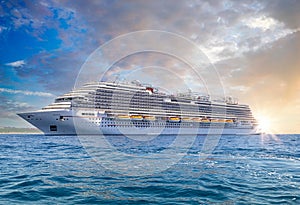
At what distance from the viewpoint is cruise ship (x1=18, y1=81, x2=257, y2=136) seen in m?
58.3

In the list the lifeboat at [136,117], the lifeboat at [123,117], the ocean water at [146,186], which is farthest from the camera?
the lifeboat at [136,117]

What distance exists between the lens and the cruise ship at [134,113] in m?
58.3

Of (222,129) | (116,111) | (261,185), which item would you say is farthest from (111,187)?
(222,129)

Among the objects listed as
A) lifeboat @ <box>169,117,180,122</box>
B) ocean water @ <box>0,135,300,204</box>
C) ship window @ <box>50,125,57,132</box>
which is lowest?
ocean water @ <box>0,135,300,204</box>

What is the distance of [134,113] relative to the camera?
71625mm

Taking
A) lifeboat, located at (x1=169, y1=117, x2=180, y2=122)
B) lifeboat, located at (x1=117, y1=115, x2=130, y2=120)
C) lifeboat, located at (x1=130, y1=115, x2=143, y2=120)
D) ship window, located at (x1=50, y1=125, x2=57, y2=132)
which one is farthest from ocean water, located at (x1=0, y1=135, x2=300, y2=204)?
lifeboat, located at (x1=169, y1=117, x2=180, y2=122)

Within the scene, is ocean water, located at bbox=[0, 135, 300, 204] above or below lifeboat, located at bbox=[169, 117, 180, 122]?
below

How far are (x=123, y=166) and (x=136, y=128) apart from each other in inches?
2199

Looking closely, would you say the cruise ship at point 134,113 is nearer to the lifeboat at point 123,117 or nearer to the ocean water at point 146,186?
the lifeboat at point 123,117

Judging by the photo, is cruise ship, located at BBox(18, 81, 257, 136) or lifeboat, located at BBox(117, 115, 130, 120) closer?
cruise ship, located at BBox(18, 81, 257, 136)

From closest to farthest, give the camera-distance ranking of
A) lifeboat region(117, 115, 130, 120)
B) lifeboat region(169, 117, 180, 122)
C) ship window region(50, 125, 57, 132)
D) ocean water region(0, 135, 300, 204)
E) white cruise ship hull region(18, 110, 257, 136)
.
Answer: ocean water region(0, 135, 300, 204)
white cruise ship hull region(18, 110, 257, 136)
ship window region(50, 125, 57, 132)
lifeboat region(117, 115, 130, 120)
lifeboat region(169, 117, 180, 122)

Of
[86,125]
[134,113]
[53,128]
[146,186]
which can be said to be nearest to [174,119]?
A: [134,113]

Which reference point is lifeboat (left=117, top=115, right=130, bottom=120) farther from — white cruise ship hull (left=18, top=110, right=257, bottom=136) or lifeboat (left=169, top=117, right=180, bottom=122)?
lifeboat (left=169, top=117, right=180, bottom=122)

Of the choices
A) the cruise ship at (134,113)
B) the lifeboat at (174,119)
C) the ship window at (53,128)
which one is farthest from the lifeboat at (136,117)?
the ship window at (53,128)
